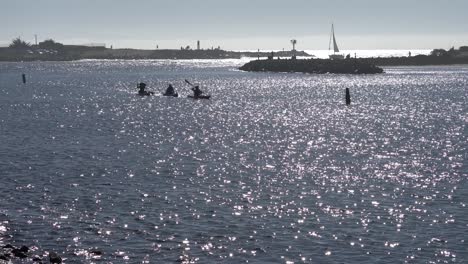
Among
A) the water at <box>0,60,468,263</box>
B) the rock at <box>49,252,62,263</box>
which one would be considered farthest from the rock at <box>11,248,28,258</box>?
the rock at <box>49,252,62,263</box>

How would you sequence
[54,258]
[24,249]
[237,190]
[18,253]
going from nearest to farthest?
[54,258]
[18,253]
[24,249]
[237,190]

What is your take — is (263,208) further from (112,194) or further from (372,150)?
(372,150)

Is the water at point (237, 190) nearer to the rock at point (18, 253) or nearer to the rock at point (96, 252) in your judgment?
the rock at point (96, 252)

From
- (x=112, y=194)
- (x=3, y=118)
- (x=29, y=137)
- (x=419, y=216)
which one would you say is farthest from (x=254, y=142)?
(x=3, y=118)

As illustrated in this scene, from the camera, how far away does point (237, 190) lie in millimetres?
39188

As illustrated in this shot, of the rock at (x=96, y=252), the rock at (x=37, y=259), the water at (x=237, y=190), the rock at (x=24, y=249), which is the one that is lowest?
the water at (x=237, y=190)

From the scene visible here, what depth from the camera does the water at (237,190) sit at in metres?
28.8

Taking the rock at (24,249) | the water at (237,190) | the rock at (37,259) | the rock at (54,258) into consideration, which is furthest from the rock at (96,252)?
the rock at (24,249)

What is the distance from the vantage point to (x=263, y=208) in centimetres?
3475

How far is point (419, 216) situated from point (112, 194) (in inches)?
556

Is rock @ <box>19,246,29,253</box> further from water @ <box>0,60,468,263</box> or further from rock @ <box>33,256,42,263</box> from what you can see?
rock @ <box>33,256,42,263</box>

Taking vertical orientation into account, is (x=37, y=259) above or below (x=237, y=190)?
above

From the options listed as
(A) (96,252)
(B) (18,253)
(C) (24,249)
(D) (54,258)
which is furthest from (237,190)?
(D) (54,258)

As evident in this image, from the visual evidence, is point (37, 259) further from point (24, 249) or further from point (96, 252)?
point (96, 252)
